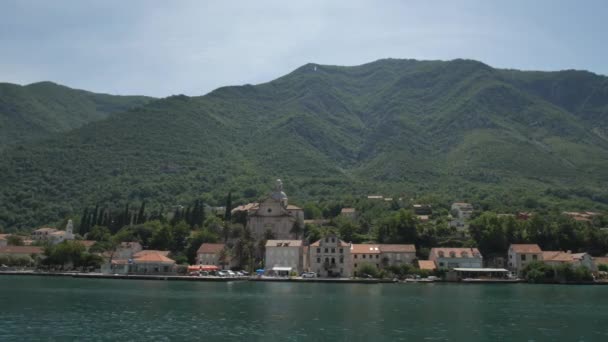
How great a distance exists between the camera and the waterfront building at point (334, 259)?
97.1 metres

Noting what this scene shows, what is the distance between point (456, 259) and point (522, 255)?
1076 centimetres

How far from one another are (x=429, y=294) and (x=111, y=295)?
108 feet

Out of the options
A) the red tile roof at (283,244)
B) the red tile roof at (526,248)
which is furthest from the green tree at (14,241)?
the red tile roof at (526,248)

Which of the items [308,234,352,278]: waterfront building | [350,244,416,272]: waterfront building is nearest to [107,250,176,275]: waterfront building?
[308,234,352,278]: waterfront building

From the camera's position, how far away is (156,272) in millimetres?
100812

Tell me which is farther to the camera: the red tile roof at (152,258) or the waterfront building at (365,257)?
the red tile roof at (152,258)

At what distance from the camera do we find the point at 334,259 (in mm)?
97438

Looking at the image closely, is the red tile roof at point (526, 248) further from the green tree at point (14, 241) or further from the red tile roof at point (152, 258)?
the green tree at point (14, 241)

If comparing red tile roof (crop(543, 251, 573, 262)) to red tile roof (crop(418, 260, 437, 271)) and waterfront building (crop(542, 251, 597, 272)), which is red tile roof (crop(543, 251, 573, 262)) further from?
red tile roof (crop(418, 260, 437, 271))

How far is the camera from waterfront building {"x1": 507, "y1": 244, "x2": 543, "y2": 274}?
96.5 metres

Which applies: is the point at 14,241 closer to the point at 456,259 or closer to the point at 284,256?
the point at 284,256

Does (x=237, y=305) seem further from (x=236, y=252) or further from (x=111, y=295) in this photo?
(x=236, y=252)

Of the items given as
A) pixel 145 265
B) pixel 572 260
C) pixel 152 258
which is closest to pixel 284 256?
pixel 152 258

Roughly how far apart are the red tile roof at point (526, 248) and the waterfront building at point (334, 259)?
26206 mm
